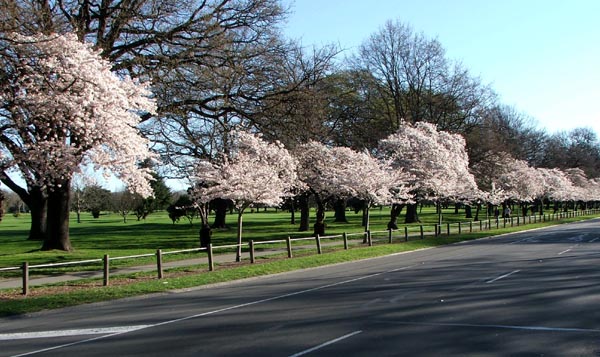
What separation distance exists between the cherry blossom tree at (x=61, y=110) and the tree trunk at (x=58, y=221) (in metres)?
7.11

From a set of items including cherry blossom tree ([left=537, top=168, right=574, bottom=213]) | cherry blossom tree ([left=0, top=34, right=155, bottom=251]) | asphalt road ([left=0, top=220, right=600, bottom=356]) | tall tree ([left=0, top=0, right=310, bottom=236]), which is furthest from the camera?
cherry blossom tree ([left=537, top=168, right=574, bottom=213])

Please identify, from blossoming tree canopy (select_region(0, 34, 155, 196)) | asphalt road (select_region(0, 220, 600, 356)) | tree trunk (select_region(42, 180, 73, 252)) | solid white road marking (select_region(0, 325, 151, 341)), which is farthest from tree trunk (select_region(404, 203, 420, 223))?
solid white road marking (select_region(0, 325, 151, 341))

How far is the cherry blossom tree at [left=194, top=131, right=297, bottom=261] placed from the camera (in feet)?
78.5

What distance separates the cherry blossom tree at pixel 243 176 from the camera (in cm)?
2394

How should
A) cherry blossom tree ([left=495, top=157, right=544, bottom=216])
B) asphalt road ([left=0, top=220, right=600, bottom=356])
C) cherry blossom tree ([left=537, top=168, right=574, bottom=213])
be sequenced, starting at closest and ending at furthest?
asphalt road ([left=0, top=220, right=600, bottom=356])
cherry blossom tree ([left=495, top=157, right=544, bottom=216])
cherry blossom tree ([left=537, top=168, right=574, bottom=213])

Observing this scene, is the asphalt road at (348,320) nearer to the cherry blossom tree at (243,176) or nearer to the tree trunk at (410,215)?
the cherry blossom tree at (243,176)

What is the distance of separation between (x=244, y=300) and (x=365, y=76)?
1488 inches

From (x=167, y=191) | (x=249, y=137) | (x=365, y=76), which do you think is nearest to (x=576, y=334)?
(x=249, y=137)

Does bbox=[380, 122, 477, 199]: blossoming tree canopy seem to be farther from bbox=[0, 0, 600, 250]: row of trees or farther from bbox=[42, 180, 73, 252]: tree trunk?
bbox=[42, 180, 73, 252]: tree trunk

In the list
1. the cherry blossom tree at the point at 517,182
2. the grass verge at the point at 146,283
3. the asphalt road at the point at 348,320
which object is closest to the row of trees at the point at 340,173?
the grass verge at the point at 146,283

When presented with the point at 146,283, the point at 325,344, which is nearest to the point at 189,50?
the point at 146,283

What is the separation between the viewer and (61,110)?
16.8 m

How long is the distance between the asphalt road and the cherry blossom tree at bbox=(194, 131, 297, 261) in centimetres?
804

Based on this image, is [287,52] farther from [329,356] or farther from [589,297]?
[329,356]
